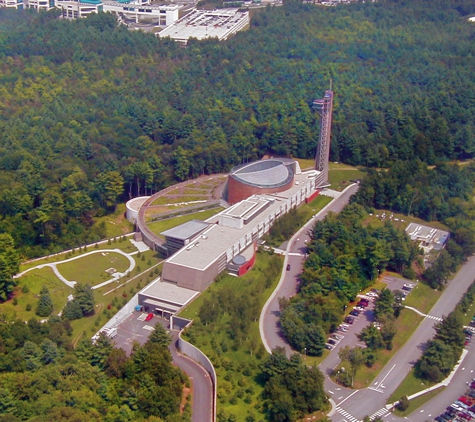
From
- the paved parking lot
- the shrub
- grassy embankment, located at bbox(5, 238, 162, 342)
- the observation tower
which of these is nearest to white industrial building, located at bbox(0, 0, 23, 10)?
the observation tower

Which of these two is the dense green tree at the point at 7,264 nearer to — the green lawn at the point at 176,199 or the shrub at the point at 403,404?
the green lawn at the point at 176,199

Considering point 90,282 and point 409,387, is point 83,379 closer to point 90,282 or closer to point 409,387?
point 90,282

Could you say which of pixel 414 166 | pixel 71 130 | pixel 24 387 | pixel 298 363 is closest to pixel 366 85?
pixel 414 166

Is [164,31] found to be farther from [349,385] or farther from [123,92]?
[349,385]

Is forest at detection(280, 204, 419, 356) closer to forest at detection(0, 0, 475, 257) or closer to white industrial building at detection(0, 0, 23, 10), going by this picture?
forest at detection(0, 0, 475, 257)

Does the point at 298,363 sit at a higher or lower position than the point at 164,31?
lower
